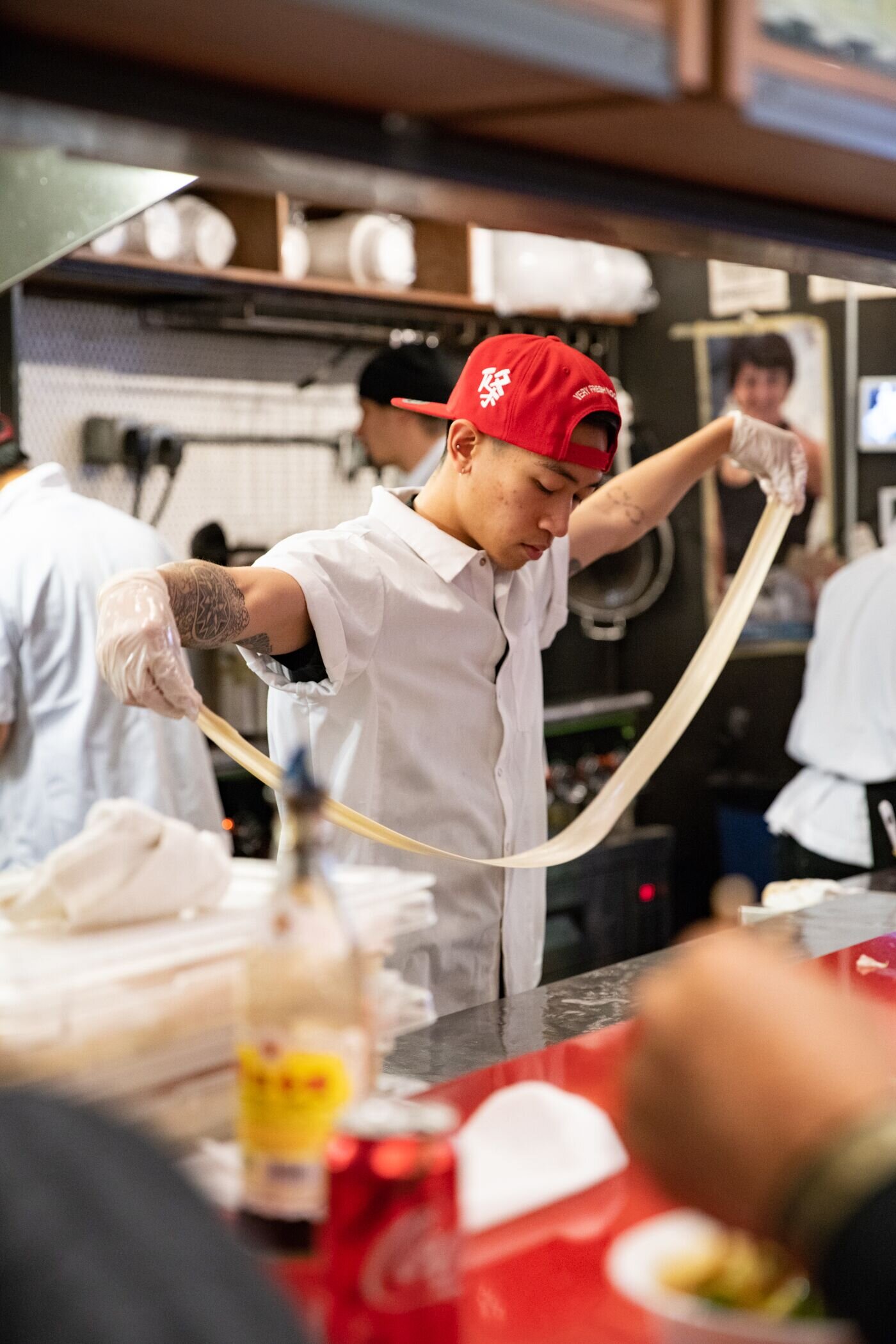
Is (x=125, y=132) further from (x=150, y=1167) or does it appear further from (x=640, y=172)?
(x=150, y=1167)

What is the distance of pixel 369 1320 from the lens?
2.76 feet

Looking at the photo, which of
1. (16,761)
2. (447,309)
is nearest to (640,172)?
(16,761)

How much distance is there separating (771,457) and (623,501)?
27cm

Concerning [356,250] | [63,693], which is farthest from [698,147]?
[356,250]

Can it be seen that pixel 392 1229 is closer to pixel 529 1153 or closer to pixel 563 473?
pixel 529 1153

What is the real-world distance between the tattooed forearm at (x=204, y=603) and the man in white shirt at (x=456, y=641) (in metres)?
0.02

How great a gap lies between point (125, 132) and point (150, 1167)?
0.68 meters

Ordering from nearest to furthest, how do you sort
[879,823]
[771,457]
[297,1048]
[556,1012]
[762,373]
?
[297,1048]
[556,1012]
[771,457]
[879,823]
[762,373]

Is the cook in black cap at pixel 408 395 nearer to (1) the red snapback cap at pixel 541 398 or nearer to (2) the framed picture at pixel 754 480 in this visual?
(1) the red snapback cap at pixel 541 398

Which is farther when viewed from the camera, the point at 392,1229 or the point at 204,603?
the point at 204,603

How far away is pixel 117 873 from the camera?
1.09m

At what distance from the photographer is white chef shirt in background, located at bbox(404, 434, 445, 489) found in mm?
3807

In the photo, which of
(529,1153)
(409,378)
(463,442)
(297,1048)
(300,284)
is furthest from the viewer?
(300,284)

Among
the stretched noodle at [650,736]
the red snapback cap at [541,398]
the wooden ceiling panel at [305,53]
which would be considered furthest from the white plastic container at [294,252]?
the wooden ceiling panel at [305,53]
